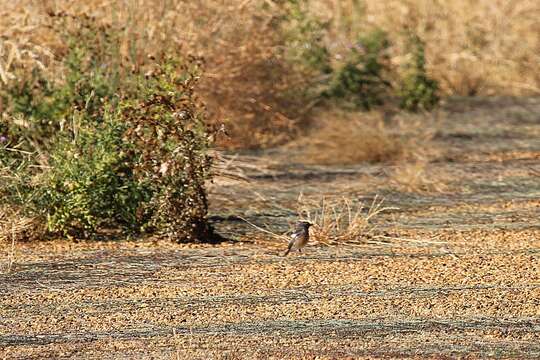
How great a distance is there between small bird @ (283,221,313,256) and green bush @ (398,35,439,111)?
7.46 m

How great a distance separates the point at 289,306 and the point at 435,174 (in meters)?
4.61

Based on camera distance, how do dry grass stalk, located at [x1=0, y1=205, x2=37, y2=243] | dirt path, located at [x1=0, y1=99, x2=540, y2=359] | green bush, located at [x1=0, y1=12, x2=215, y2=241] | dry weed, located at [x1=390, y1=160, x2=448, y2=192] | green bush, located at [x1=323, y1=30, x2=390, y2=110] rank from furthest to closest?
green bush, located at [x1=323, y1=30, x2=390, y2=110] < dry weed, located at [x1=390, y1=160, x2=448, y2=192] < green bush, located at [x1=0, y1=12, x2=215, y2=241] < dry grass stalk, located at [x1=0, y1=205, x2=37, y2=243] < dirt path, located at [x1=0, y1=99, x2=540, y2=359]

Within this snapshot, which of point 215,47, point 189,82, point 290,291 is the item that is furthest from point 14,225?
point 215,47

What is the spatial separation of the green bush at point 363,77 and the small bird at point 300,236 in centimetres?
670

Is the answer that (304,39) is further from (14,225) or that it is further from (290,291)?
(290,291)

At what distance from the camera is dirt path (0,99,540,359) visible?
5562 millimetres

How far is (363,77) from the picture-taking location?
1448 cm

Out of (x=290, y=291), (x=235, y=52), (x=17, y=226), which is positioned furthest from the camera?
(x=235, y=52)

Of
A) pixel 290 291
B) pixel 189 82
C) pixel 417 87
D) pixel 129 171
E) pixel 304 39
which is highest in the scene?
pixel 304 39

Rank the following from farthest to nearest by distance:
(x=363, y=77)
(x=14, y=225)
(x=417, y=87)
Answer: (x=417, y=87), (x=363, y=77), (x=14, y=225)

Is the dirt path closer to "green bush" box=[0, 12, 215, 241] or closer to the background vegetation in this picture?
"green bush" box=[0, 12, 215, 241]

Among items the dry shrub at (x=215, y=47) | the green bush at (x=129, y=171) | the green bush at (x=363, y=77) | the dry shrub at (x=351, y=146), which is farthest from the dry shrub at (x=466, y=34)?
the green bush at (x=129, y=171)

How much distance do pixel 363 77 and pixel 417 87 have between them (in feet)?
Result: 2.09

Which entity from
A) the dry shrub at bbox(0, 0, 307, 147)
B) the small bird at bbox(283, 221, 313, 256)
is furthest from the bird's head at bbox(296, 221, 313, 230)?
the dry shrub at bbox(0, 0, 307, 147)
